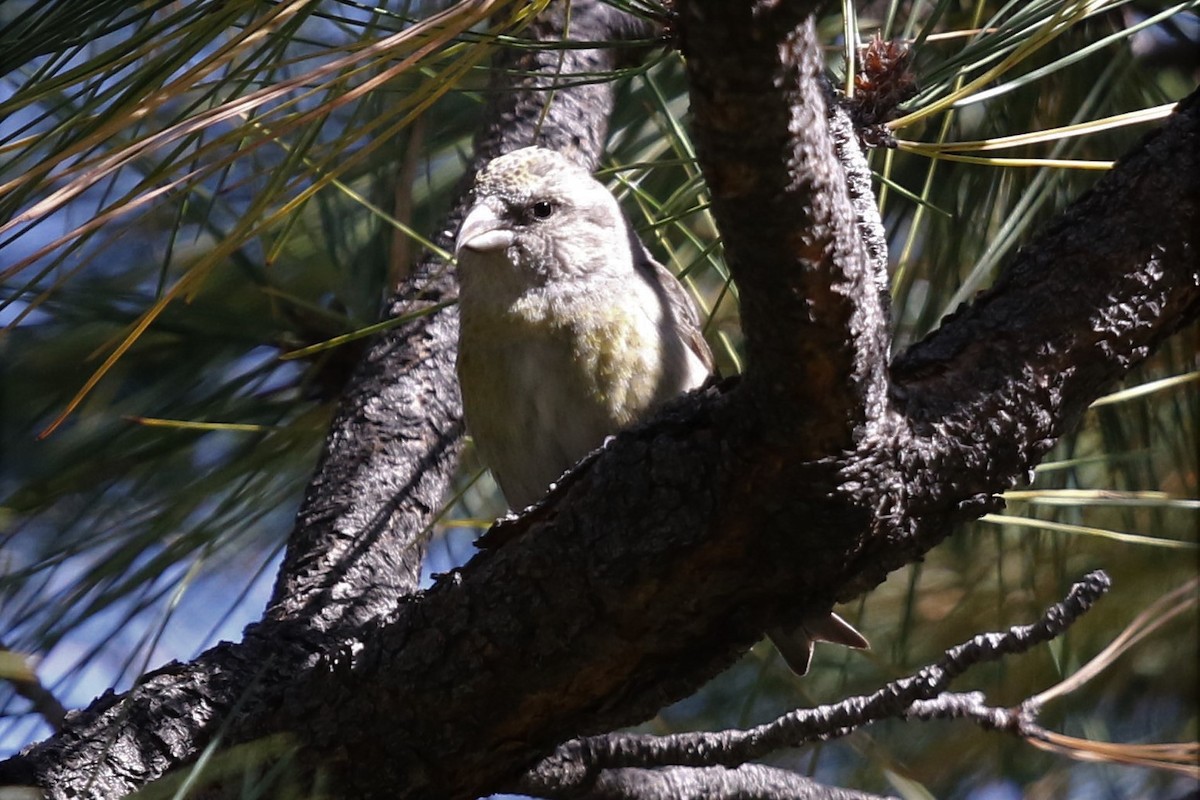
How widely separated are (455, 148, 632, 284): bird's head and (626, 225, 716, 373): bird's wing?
4cm

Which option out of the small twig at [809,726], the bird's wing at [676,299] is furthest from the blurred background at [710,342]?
the small twig at [809,726]

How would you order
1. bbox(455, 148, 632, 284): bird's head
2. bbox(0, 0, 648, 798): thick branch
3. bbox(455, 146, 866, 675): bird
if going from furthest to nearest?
bbox(455, 148, 632, 284): bird's head → bbox(455, 146, 866, 675): bird → bbox(0, 0, 648, 798): thick branch

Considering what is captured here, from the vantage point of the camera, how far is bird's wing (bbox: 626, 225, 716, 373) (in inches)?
125

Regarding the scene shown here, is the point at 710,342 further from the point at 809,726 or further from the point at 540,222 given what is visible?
the point at 809,726

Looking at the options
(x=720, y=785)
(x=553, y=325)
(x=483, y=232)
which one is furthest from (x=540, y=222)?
(x=720, y=785)

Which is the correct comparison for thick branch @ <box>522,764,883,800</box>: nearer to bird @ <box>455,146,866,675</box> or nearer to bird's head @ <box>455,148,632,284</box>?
bird @ <box>455,146,866,675</box>

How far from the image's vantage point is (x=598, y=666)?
1935 mm

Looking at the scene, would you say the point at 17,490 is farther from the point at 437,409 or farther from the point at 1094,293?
the point at 1094,293

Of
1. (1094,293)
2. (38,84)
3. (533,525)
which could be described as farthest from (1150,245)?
(38,84)

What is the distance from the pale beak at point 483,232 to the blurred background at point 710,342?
12 cm

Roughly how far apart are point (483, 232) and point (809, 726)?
131cm

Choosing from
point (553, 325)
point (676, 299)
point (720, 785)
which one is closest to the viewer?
point (720, 785)

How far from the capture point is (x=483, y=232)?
3.07m

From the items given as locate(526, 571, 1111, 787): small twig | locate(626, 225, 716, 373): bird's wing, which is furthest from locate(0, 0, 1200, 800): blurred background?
locate(526, 571, 1111, 787): small twig
